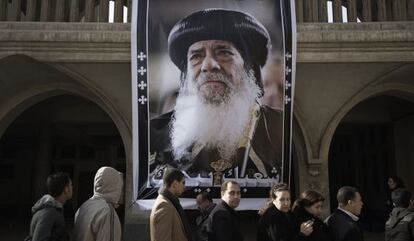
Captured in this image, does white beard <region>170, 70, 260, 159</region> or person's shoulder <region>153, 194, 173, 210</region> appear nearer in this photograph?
person's shoulder <region>153, 194, 173, 210</region>

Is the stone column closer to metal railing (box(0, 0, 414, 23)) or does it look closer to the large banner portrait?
metal railing (box(0, 0, 414, 23))

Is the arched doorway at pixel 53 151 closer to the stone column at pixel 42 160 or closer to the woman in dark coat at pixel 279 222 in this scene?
the stone column at pixel 42 160

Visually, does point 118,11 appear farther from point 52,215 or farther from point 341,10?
point 52,215

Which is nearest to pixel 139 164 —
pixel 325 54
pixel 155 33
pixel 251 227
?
pixel 155 33

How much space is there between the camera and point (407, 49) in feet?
24.9

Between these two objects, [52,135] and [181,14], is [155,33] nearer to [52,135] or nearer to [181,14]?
[181,14]

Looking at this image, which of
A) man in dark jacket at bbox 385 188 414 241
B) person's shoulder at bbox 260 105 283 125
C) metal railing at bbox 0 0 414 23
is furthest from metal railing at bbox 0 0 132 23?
man in dark jacket at bbox 385 188 414 241

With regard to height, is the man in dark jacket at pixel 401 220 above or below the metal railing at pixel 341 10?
below

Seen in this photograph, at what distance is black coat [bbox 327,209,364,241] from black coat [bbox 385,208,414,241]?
1.01 metres

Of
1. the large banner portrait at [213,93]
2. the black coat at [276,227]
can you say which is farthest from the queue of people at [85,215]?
the large banner portrait at [213,93]

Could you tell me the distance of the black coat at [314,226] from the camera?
11.1 feet

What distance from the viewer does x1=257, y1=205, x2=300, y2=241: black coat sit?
353cm

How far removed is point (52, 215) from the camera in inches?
115

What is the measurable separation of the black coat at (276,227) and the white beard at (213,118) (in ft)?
11.2
